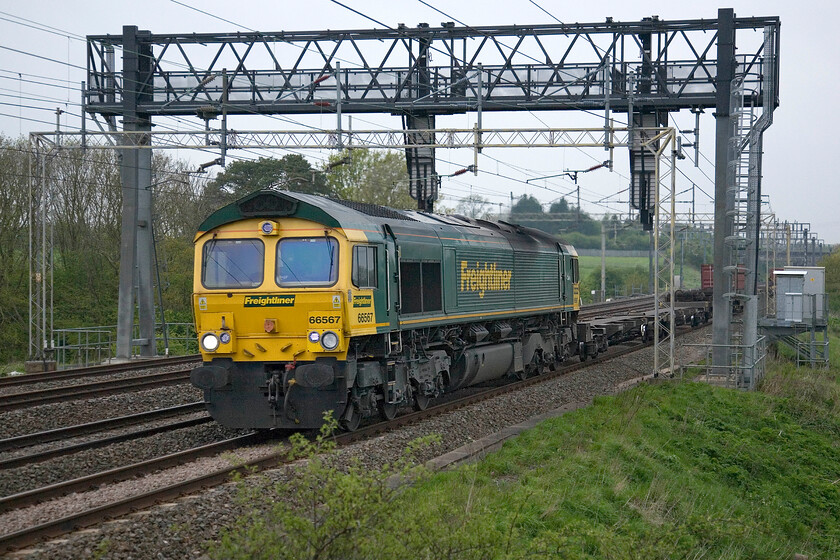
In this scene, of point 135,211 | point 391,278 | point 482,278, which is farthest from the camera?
point 135,211

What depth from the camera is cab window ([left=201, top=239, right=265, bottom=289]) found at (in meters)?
13.1

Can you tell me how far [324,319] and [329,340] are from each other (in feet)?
1.04

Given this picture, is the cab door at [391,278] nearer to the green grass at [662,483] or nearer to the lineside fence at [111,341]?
the green grass at [662,483]

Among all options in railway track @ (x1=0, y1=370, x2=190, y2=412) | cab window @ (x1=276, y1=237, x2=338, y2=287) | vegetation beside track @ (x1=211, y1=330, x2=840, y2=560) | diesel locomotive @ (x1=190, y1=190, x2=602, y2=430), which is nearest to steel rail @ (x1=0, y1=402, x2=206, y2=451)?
railway track @ (x1=0, y1=370, x2=190, y2=412)

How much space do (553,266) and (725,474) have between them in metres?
9.15

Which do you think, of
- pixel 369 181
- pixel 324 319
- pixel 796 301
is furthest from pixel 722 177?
pixel 369 181

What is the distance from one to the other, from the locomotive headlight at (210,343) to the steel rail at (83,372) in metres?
7.64

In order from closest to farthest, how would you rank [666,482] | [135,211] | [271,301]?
[271,301], [666,482], [135,211]

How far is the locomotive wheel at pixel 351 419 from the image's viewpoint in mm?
13164

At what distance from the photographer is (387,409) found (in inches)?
572

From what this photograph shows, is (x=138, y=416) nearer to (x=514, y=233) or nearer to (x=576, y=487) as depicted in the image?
(x=576, y=487)

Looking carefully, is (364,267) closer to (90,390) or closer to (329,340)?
(329,340)

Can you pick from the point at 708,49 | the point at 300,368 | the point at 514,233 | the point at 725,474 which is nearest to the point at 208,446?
the point at 300,368

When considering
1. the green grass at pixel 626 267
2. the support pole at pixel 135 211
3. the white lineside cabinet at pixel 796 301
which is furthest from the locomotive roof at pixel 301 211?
the green grass at pixel 626 267
